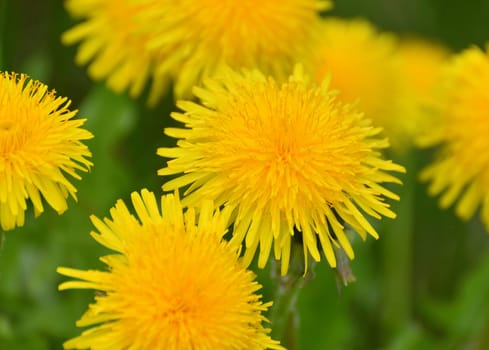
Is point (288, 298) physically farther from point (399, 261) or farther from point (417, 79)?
Result: point (417, 79)

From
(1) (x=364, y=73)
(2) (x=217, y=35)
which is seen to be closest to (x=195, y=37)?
(2) (x=217, y=35)

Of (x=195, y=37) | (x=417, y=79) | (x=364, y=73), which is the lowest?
(x=195, y=37)

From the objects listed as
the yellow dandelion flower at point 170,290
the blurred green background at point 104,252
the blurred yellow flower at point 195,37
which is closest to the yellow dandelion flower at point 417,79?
the blurred green background at point 104,252

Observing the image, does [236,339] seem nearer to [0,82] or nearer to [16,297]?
[0,82]

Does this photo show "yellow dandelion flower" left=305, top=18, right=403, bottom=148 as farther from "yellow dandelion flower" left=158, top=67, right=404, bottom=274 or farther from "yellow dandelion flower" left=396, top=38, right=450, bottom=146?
"yellow dandelion flower" left=158, top=67, right=404, bottom=274

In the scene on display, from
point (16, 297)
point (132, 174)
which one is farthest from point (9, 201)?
point (132, 174)

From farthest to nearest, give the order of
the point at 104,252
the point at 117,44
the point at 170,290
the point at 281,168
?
1. the point at 104,252
2. the point at 117,44
3. the point at 281,168
4. the point at 170,290

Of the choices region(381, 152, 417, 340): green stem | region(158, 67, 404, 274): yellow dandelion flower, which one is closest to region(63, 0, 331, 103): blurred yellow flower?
region(158, 67, 404, 274): yellow dandelion flower
